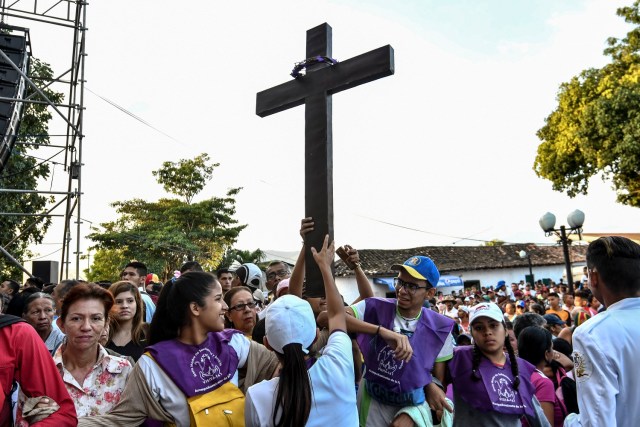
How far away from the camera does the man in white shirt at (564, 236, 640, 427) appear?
180 centimetres

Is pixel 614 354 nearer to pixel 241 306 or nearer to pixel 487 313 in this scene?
pixel 487 313

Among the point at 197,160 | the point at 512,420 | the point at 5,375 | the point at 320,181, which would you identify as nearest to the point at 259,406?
the point at 5,375

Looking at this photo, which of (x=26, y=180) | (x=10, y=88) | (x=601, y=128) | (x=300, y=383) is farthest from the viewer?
(x=601, y=128)

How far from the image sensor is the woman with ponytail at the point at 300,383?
1.95 m

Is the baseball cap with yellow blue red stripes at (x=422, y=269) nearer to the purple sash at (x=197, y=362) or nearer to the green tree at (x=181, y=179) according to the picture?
the purple sash at (x=197, y=362)

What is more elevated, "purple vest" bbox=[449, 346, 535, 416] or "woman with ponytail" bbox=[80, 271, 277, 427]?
→ "woman with ponytail" bbox=[80, 271, 277, 427]

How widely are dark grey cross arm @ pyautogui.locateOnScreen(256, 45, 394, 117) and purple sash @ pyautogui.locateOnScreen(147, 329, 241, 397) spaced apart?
1635 mm

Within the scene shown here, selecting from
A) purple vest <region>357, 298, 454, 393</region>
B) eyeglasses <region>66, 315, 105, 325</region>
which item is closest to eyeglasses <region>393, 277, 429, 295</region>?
purple vest <region>357, 298, 454, 393</region>

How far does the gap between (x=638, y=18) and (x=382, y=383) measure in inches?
743

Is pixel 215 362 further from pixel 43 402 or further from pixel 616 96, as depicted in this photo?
pixel 616 96

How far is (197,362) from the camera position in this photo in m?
2.17

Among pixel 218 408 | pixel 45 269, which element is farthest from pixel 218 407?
pixel 45 269

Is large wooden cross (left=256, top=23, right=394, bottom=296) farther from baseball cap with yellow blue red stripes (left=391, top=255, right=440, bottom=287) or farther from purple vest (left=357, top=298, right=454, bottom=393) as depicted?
baseball cap with yellow blue red stripes (left=391, top=255, right=440, bottom=287)

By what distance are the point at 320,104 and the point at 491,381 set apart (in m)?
1.94
